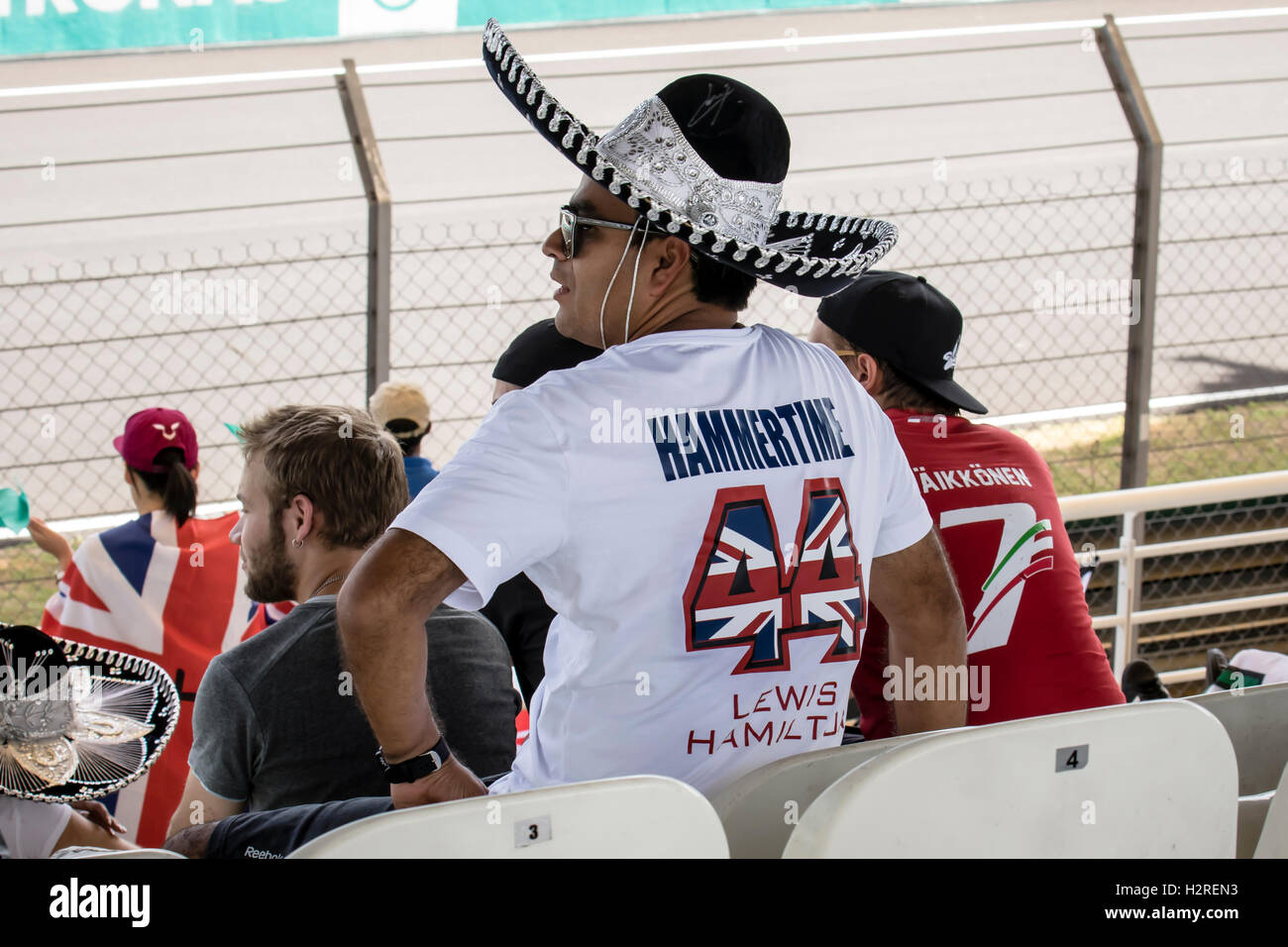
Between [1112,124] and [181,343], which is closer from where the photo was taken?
[181,343]

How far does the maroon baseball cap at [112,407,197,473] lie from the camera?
314 cm

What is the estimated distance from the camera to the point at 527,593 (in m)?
2.27

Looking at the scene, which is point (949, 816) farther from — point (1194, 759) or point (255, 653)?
point (255, 653)

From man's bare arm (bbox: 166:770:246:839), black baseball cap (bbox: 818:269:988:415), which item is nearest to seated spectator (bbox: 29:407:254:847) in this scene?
man's bare arm (bbox: 166:770:246:839)

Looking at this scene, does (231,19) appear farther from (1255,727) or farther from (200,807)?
(1255,727)

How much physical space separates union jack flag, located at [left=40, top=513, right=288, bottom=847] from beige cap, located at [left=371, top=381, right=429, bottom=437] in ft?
2.03

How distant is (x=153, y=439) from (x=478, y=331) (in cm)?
266

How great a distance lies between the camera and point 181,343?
461cm

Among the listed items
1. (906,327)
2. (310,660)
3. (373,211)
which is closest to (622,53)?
(373,211)

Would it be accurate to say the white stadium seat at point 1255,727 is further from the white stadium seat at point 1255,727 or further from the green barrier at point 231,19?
the green barrier at point 231,19

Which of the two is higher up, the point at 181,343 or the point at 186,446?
the point at 181,343

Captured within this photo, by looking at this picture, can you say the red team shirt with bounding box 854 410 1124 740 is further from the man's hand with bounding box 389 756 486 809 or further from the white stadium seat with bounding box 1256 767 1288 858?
the man's hand with bounding box 389 756 486 809
